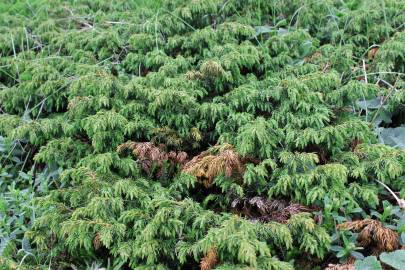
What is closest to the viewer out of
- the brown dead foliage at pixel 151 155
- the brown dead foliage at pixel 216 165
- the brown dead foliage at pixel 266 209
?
the brown dead foliage at pixel 266 209

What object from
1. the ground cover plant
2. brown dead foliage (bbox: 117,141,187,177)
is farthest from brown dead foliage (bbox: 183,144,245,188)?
brown dead foliage (bbox: 117,141,187,177)

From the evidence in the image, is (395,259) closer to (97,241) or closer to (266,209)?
(266,209)

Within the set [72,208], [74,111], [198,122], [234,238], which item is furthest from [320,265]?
[74,111]

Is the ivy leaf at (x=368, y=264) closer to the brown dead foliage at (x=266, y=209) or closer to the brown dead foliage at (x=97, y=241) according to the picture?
the brown dead foliage at (x=266, y=209)

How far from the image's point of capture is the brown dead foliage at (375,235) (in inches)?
81.3

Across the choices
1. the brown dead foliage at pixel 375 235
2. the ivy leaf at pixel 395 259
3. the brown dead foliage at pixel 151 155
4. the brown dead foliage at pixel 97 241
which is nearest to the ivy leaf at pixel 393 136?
the brown dead foliage at pixel 375 235

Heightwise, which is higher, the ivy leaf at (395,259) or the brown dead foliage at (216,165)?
the brown dead foliage at (216,165)

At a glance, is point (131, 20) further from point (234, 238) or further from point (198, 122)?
point (234, 238)

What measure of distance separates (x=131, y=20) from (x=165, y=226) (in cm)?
219

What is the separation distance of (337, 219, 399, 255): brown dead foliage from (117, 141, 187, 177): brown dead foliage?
3.02 feet

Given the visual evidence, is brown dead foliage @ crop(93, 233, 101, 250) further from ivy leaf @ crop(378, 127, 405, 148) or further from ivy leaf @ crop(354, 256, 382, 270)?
ivy leaf @ crop(378, 127, 405, 148)

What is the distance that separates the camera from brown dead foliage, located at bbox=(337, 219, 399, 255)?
206cm

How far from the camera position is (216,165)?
232 centimetres

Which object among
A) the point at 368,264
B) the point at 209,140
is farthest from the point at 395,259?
the point at 209,140
